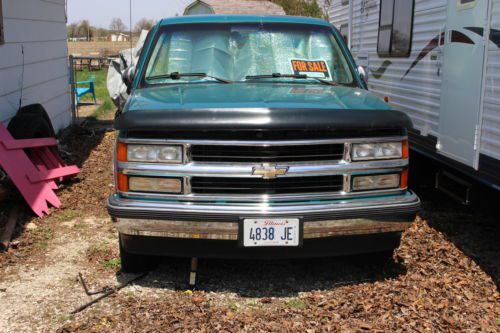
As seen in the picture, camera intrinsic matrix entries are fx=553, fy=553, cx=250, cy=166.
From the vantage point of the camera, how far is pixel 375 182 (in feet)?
12.4

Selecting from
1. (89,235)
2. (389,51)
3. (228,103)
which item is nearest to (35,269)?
(89,235)

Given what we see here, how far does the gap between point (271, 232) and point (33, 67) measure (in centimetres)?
591

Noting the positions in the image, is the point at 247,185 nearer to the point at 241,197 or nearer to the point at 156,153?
the point at 241,197

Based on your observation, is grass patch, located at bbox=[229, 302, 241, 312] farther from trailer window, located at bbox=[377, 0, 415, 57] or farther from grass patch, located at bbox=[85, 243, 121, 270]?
trailer window, located at bbox=[377, 0, 415, 57]

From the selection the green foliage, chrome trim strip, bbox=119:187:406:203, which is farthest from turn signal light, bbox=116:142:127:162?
the green foliage

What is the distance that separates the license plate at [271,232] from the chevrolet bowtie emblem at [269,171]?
0.29 meters

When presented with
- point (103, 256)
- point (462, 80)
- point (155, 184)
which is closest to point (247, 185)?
point (155, 184)

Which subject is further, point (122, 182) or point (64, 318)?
point (122, 182)

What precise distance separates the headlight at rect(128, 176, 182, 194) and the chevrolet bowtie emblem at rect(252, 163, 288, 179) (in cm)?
51

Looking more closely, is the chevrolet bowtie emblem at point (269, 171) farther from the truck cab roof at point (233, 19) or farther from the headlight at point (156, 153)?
the truck cab roof at point (233, 19)

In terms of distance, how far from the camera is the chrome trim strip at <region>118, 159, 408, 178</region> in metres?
3.56

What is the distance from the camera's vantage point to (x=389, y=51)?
7215 millimetres

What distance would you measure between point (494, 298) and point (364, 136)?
1478mm

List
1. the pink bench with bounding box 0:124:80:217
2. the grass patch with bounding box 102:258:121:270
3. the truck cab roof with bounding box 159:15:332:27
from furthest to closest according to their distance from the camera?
the pink bench with bounding box 0:124:80:217, the truck cab roof with bounding box 159:15:332:27, the grass patch with bounding box 102:258:121:270
